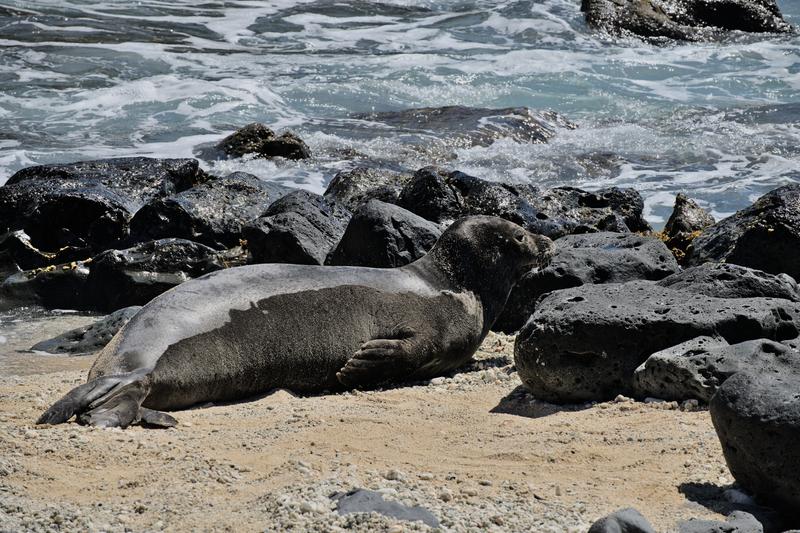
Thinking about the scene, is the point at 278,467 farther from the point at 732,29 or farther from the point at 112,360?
the point at 732,29

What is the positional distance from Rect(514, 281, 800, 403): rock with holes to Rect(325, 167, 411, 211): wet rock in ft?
15.9

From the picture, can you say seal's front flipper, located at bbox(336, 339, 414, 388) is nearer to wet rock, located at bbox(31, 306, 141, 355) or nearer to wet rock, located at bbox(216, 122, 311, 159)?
wet rock, located at bbox(31, 306, 141, 355)

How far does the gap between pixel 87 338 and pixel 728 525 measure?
498 cm

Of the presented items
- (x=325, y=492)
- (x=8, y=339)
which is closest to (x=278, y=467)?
(x=325, y=492)

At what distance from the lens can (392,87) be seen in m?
19.2

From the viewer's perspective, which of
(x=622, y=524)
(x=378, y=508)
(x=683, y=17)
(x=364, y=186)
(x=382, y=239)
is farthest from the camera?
(x=683, y=17)

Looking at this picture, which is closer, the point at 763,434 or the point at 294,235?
the point at 763,434

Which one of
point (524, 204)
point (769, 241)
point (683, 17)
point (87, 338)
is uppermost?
point (769, 241)

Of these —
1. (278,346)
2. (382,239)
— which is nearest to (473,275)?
(382,239)

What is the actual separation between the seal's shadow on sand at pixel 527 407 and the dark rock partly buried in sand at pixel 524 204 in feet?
12.0

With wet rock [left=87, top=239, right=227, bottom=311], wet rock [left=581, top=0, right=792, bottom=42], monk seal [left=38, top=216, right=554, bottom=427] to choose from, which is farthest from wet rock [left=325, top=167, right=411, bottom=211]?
wet rock [left=581, top=0, right=792, bottom=42]

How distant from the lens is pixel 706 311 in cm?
598

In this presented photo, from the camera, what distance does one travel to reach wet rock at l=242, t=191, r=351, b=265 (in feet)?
28.1

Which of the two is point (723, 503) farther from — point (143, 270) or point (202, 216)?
point (202, 216)
